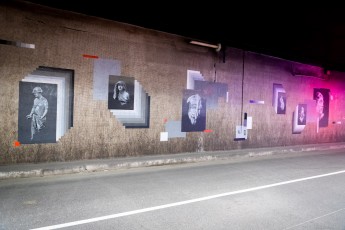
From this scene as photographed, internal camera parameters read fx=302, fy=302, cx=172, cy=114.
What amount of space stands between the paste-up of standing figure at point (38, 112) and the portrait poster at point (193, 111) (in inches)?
198

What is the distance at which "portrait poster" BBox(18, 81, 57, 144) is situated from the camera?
27.1ft

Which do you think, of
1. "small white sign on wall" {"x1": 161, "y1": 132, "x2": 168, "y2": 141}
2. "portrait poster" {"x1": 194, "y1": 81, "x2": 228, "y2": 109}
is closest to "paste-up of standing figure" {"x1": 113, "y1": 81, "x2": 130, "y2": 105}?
"small white sign on wall" {"x1": 161, "y1": 132, "x2": 168, "y2": 141}

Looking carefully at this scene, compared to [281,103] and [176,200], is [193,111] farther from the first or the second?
[176,200]

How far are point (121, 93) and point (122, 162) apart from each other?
2296mm

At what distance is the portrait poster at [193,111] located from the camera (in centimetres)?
1162

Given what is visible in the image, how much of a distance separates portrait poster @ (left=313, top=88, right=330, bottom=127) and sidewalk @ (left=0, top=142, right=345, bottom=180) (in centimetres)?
377

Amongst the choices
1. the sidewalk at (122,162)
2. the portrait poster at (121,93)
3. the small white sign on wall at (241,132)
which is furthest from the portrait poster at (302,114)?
the portrait poster at (121,93)

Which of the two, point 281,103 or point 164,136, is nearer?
point 164,136

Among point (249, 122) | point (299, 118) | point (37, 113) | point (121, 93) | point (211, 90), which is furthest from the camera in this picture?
point (299, 118)

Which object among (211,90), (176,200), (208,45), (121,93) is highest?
(208,45)

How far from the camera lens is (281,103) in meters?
15.0

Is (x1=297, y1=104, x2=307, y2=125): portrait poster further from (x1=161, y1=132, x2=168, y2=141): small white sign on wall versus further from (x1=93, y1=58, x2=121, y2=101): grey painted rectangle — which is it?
(x1=93, y1=58, x2=121, y2=101): grey painted rectangle

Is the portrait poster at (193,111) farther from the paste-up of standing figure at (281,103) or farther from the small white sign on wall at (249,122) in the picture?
the paste-up of standing figure at (281,103)

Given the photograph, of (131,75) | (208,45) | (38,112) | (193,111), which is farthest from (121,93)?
(208,45)
